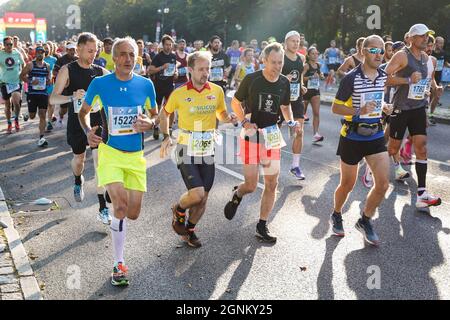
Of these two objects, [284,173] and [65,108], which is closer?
[284,173]

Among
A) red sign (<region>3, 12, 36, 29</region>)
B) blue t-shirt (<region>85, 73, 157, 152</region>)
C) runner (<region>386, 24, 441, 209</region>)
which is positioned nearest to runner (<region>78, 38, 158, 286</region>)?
blue t-shirt (<region>85, 73, 157, 152</region>)

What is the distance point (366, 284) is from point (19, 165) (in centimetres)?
664

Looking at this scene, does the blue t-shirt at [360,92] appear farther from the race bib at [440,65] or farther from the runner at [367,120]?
the race bib at [440,65]

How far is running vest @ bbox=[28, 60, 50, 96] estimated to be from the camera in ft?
38.4

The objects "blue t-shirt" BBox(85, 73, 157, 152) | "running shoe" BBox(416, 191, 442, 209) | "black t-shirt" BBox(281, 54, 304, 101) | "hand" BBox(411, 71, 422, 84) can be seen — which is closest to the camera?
"blue t-shirt" BBox(85, 73, 157, 152)

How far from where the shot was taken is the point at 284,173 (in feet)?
28.8

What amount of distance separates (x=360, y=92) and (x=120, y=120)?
2392 millimetres

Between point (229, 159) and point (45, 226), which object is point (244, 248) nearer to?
point (45, 226)

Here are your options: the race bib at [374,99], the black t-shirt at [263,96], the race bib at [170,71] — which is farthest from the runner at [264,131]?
the race bib at [170,71]

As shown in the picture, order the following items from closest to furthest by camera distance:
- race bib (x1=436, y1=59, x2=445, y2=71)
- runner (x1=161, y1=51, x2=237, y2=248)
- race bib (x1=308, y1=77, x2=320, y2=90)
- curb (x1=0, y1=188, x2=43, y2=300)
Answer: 1. curb (x1=0, y1=188, x2=43, y2=300)
2. runner (x1=161, y1=51, x2=237, y2=248)
3. race bib (x1=308, y1=77, x2=320, y2=90)
4. race bib (x1=436, y1=59, x2=445, y2=71)

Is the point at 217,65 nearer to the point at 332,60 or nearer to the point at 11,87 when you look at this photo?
the point at 11,87

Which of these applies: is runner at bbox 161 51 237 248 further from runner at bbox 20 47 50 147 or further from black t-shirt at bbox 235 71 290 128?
runner at bbox 20 47 50 147

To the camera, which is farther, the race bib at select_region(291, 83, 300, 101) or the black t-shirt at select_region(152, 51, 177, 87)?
the black t-shirt at select_region(152, 51, 177, 87)
